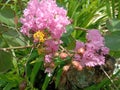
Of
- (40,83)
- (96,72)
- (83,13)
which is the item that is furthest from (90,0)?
(96,72)

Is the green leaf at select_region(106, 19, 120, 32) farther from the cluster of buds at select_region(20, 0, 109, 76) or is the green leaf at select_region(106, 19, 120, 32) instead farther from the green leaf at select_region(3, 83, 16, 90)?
the green leaf at select_region(3, 83, 16, 90)

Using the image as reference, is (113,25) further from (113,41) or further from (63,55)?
(63,55)

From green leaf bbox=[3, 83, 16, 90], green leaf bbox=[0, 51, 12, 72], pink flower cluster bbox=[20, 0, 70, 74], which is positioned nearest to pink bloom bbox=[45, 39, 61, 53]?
pink flower cluster bbox=[20, 0, 70, 74]

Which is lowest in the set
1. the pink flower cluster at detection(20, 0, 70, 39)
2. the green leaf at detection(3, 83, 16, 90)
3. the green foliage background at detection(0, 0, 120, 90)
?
the green leaf at detection(3, 83, 16, 90)

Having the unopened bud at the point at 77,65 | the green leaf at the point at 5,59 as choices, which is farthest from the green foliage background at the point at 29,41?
the unopened bud at the point at 77,65

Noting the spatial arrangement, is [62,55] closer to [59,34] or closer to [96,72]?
[59,34]

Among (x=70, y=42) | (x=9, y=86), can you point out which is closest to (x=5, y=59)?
(x=70, y=42)
